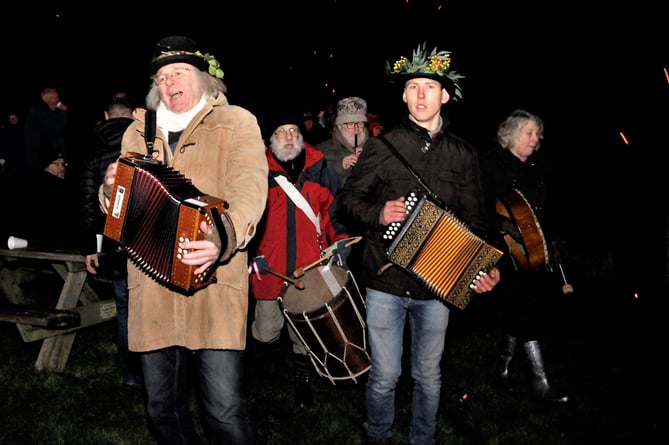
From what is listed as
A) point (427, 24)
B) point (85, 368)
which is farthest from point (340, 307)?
point (427, 24)

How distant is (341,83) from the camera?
18.2 m

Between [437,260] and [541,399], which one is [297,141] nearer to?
[437,260]

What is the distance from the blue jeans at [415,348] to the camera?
3.86 metres

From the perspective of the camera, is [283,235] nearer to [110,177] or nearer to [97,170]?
[97,170]

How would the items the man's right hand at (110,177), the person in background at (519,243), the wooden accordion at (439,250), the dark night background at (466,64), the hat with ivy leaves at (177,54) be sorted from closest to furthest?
the man's right hand at (110,177), the hat with ivy leaves at (177,54), the wooden accordion at (439,250), the person in background at (519,243), the dark night background at (466,64)

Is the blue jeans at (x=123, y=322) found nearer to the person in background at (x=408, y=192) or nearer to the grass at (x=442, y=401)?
the grass at (x=442, y=401)

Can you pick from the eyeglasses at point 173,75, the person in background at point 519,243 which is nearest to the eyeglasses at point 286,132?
the person in background at point 519,243

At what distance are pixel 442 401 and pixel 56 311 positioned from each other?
3.60m

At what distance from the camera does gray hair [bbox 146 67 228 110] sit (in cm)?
321

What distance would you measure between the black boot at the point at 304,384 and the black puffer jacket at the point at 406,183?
4.72ft

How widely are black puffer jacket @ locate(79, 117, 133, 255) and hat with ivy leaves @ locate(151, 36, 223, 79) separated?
1504mm

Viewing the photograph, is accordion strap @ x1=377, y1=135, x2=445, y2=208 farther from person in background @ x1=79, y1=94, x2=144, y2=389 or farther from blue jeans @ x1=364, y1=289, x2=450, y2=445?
person in background @ x1=79, y1=94, x2=144, y2=389

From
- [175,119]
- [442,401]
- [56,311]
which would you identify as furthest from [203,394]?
[56,311]

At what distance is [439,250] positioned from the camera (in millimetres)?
3650
